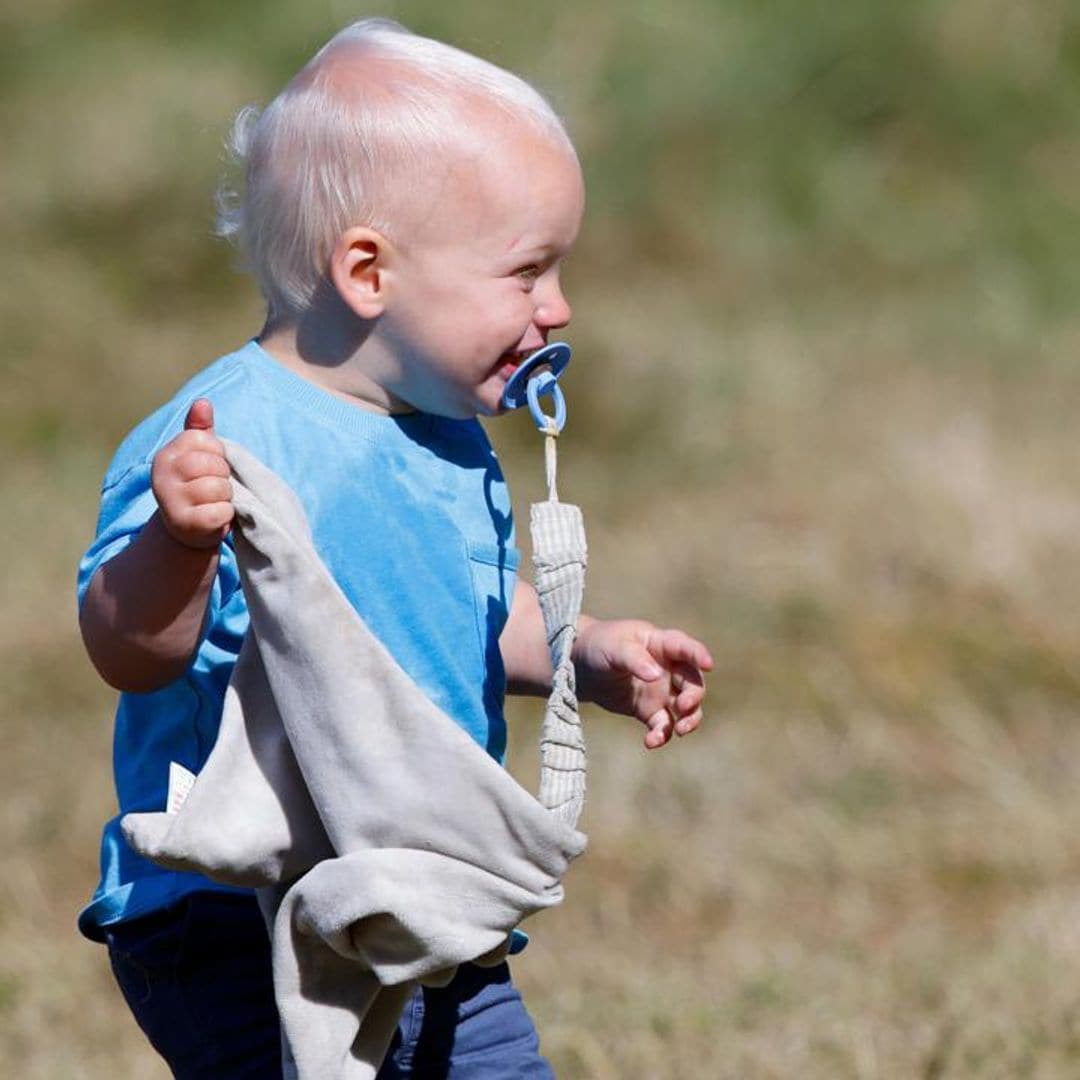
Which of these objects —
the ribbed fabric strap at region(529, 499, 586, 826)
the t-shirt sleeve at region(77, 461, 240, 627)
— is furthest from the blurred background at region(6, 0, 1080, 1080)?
the t-shirt sleeve at region(77, 461, 240, 627)

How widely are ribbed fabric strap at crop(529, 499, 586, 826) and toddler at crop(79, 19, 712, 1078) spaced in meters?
0.12

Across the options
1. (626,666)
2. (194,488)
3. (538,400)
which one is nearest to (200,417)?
(194,488)

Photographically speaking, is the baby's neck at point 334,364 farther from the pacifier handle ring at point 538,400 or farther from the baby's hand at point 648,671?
the baby's hand at point 648,671

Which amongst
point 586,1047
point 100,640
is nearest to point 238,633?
point 100,640

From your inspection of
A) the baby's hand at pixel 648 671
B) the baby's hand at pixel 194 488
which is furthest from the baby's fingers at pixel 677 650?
the baby's hand at pixel 194 488

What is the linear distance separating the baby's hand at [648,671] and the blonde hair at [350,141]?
42 cm

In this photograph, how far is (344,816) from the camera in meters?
1.82

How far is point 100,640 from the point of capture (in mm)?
1846

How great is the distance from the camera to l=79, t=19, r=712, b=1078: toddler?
196 centimetres

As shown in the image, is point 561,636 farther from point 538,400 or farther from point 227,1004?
point 227,1004

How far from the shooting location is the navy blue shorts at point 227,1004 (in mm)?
2027

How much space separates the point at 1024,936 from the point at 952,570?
168 centimetres

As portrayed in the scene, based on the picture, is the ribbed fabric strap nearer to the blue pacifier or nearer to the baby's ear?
the blue pacifier

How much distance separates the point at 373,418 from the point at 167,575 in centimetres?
32
